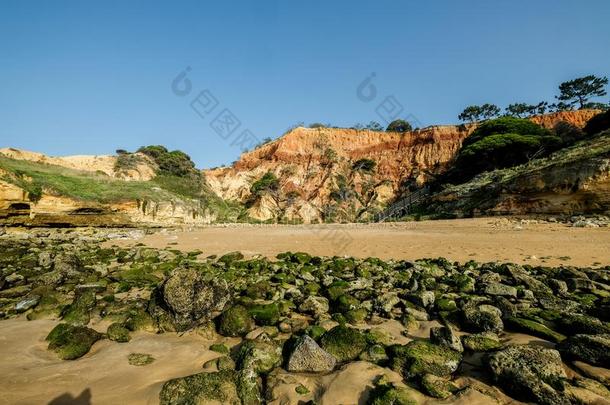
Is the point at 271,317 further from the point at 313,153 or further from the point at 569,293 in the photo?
the point at 313,153

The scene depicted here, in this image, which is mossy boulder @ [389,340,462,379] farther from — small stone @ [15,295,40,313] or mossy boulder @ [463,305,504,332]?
small stone @ [15,295,40,313]

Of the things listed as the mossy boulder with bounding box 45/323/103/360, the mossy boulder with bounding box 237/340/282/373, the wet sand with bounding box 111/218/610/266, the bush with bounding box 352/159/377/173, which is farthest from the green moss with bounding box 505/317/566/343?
the bush with bounding box 352/159/377/173

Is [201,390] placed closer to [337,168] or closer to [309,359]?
[309,359]

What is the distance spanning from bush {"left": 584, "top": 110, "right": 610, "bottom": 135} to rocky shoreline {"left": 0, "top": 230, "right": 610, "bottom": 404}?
35207 millimetres

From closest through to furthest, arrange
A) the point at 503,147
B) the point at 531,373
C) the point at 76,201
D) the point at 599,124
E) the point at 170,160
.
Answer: the point at 531,373
the point at 76,201
the point at 599,124
the point at 503,147
the point at 170,160

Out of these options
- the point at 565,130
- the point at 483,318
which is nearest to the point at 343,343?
the point at 483,318

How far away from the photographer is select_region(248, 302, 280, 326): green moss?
498 centimetres

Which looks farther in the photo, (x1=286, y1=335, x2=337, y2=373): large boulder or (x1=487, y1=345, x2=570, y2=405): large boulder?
(x1=286, y1=335, x2=337, y2=373): large boulder

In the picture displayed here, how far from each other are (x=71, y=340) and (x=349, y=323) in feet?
13.1

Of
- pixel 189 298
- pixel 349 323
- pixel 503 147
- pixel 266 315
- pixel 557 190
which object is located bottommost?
pixel 349 323

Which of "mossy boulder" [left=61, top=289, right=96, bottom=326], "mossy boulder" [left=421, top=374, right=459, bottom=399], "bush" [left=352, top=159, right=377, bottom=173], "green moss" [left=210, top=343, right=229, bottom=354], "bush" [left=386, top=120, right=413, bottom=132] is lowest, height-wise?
"mossy boulder" [left=421, top=374, right=459, bottom=399]

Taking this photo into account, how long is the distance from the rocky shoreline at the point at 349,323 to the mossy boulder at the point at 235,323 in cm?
2

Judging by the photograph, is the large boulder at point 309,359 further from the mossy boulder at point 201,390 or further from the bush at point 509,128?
the bush at point 509,128

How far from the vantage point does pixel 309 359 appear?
12.2 ft
